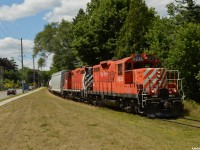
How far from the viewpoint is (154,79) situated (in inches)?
829

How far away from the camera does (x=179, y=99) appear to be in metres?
21.1

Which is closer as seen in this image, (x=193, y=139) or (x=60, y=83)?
(x=193, y=139)

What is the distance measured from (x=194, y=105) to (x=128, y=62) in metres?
5.15

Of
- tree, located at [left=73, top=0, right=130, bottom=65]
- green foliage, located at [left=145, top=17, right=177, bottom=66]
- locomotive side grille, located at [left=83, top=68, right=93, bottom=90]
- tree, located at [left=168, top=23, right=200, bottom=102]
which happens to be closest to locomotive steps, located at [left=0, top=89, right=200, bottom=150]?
tree, located at [left=168, top=23, right=200, bottom=102]

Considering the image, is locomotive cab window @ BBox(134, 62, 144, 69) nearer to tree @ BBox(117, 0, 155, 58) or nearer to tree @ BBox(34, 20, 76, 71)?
tree @ BBox(117, 0, 155, 58)

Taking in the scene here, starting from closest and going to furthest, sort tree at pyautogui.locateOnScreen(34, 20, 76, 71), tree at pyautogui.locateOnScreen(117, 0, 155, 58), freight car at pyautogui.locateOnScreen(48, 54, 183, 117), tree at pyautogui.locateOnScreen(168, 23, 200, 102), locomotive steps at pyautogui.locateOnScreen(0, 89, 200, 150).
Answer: locomotive steps at pyautogui.locateOnScreen(0, 89, 200, 150), freight car at pyautogui.locateOnScreen(48, 54, 183, 117), tree at pyautogui.locateOnScreen(168, 23, 200, 102), tree at pyautogui.locateOnScreen(117, 0, 155, 58), tree at pyautogui.locateOnScreen(34, 20, 76, 71)

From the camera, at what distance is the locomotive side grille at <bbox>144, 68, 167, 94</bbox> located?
68.6 feet

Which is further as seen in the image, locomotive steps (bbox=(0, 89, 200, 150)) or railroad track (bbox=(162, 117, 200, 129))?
railroad track (bbox=(162, 117, 200, 129))

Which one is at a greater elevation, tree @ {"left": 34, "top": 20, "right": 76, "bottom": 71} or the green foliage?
tree @ {"left": 34, "top": 20, "right": 76, "bottom": 71}

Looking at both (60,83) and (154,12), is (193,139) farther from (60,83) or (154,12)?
(60,83)

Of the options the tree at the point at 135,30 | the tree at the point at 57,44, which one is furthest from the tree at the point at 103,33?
the tree at the point at 57,44

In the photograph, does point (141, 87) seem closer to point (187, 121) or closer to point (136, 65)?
point (136, 65)

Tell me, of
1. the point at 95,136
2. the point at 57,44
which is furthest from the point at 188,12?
the point at 57,44

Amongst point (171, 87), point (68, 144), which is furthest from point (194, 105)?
point (68, 144)
